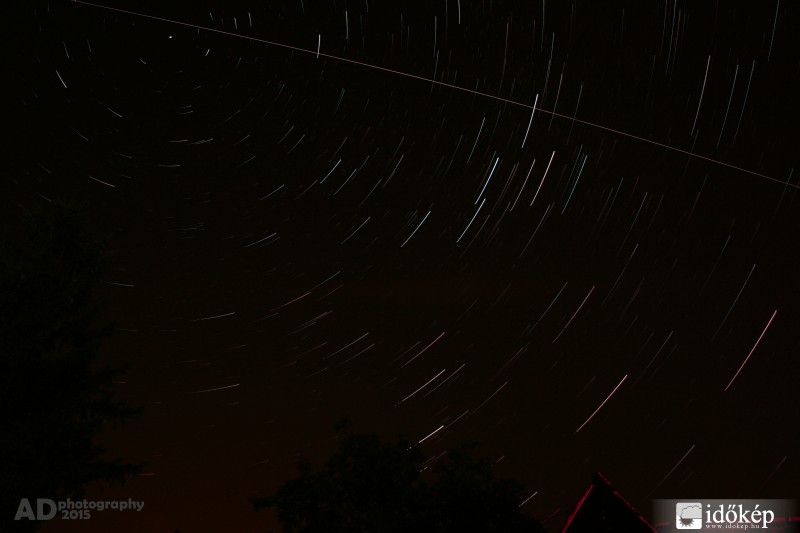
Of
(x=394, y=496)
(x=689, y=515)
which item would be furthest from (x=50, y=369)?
(x=689, y=515)

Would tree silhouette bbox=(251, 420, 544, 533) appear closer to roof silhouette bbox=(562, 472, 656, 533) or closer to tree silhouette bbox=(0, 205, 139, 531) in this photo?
roof silhouette bbox=(562, 472, 656, 533)

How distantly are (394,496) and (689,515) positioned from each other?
19.8 feet

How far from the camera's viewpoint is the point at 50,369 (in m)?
14.0

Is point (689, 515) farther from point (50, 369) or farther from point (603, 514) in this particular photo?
point (50, 369)

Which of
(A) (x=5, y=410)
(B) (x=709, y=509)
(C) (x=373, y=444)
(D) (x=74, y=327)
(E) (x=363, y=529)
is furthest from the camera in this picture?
(C) (x=373, y=444)

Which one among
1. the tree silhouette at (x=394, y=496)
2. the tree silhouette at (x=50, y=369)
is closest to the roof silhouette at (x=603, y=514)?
the tree silhouette at (x=394, y=496)

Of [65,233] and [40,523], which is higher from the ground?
[65,233]

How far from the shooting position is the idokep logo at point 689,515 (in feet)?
59.0

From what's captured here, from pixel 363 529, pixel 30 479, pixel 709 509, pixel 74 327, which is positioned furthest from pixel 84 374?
pixel 709 509

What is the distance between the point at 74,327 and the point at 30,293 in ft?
2.83

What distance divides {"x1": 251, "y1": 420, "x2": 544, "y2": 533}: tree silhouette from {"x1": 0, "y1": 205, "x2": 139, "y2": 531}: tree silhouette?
4.86 metres

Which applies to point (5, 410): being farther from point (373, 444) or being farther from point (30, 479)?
point (373, 444)

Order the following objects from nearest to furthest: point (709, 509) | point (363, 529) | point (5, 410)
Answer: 1. point (5, 410)
2. point (363, 529)
3. point (709, 509)

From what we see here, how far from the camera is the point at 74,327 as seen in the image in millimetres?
14516
